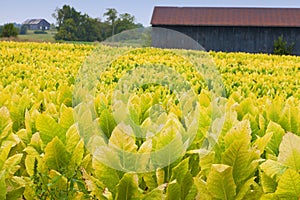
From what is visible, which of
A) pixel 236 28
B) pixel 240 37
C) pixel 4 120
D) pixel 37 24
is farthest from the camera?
pixel 37 24

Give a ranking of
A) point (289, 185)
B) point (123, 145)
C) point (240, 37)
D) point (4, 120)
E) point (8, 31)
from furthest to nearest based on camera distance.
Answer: point (8, 31) < point (240, 37) < point (4, 120) < point (123, 145) < point (289, 185)

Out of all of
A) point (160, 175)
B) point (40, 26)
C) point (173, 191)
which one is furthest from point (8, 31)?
point (173, 191)

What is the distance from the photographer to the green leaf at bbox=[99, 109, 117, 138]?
2262mm

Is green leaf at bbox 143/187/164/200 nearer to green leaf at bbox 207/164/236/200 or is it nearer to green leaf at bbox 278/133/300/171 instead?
green leaf at bbox 207/164/236/200

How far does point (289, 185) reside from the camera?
59.0 inches

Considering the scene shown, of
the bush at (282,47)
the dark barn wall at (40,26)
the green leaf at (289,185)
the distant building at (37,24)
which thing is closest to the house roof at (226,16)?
the bush at (282,47)

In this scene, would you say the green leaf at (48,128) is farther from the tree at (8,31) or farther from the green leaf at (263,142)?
the tree at (8,31)

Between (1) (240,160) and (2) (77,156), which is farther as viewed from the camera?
(2) (77,156)

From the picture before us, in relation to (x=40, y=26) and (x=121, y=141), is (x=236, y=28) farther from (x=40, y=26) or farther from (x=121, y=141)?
(x=40, y=26)

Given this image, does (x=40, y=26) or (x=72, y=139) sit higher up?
(x=40, y=26)

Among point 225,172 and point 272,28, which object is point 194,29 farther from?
point 225,172

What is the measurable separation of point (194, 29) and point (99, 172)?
35556 mm

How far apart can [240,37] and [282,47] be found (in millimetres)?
3268

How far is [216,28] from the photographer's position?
36.1m
